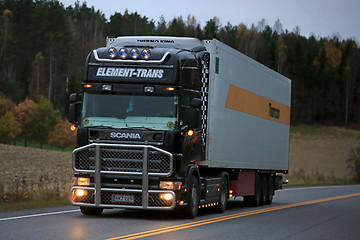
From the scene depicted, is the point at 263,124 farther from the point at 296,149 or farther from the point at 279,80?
the point at 296,149

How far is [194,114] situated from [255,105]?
22.5 feet

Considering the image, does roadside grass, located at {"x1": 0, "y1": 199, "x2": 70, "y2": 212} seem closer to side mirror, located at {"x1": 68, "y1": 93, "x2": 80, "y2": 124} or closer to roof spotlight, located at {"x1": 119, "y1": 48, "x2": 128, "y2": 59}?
side mirror, located at {"x1": 68, "y1": 93, "x2": 80, "y2": 124}

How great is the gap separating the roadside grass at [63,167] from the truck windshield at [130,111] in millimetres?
3492

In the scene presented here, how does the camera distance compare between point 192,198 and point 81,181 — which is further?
point 192,198

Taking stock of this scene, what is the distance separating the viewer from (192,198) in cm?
1655

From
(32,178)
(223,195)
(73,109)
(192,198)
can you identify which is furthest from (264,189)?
(32,178)

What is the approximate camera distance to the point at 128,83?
1598cm

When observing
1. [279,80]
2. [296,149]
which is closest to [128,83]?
[279,80]

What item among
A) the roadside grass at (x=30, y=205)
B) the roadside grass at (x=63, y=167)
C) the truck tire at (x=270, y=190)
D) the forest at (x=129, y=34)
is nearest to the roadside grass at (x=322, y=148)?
the roadside grass at (x=63, y=167)

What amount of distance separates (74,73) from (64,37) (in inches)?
299

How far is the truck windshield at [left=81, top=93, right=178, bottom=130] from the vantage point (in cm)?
1574

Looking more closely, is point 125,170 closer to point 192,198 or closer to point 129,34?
point 192,198

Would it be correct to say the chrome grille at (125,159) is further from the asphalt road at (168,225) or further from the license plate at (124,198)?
the asphalt road at (168,225)

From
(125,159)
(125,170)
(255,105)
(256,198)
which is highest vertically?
(255,105)
